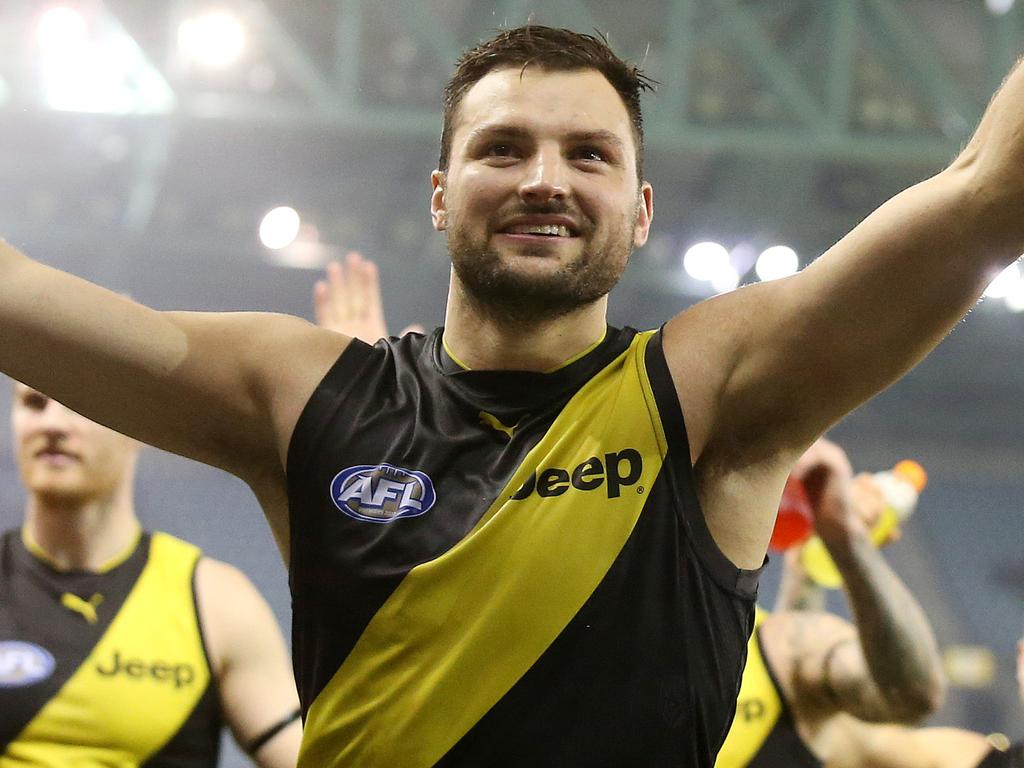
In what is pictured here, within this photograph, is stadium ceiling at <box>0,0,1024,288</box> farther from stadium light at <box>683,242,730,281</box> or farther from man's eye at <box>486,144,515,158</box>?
man's eye at <box>486,144,515,158</box>

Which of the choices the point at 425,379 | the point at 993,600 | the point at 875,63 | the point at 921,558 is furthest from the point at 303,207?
the point at 425,379

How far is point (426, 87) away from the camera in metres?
7.46

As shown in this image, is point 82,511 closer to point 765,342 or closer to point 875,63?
point 765,342

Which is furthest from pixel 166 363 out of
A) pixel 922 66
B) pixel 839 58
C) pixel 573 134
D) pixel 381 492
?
pixel 922 66

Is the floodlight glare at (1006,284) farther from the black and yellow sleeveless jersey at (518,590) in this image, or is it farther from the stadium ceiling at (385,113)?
the black and yellow sleeveless jersey at (518,590)

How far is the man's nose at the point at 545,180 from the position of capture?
4.64 ft

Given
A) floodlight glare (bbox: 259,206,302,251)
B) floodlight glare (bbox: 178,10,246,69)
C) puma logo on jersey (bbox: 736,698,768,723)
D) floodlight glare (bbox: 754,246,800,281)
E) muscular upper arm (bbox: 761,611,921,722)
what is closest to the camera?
muscular upper arm (bbox: 761,611,921,722)

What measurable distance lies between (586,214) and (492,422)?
255mm

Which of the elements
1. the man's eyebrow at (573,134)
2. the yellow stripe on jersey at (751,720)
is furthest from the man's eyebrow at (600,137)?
the yellow stripe on jersey at (751,720)

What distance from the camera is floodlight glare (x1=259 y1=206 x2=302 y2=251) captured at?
8883 mm

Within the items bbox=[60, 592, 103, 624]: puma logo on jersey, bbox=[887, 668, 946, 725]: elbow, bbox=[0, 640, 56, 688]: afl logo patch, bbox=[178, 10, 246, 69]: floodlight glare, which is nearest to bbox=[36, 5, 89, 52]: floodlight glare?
bbox=[178, 10, 246, 69]: floodlight glare

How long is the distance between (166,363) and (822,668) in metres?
1.96

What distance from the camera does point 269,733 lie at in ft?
9.37

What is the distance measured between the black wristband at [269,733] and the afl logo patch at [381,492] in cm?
163
